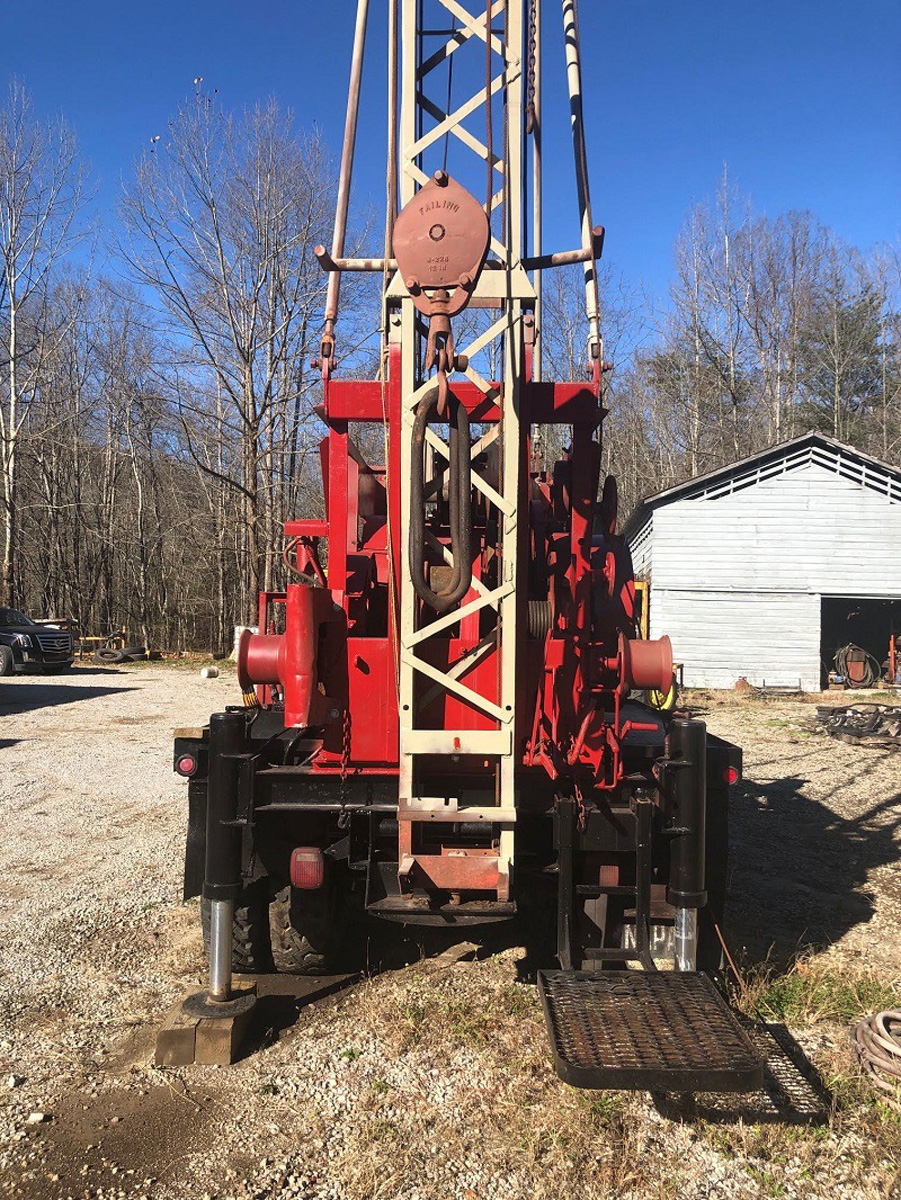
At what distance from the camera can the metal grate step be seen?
2541mm

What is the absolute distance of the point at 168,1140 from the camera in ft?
9.17

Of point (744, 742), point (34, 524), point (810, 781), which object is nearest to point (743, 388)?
point (744, 742)

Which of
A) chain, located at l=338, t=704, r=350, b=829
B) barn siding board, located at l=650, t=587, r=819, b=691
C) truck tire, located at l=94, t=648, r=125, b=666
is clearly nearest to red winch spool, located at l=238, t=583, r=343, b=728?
chain, located at l=338, t=704, r=350, b=829

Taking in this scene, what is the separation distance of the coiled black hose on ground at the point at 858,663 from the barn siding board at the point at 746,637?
2097mm

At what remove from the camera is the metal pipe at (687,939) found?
11.0 ft

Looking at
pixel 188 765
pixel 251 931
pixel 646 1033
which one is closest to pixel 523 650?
pixel 646 1033

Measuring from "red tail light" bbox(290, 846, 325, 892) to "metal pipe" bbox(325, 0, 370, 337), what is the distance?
93.8 inches

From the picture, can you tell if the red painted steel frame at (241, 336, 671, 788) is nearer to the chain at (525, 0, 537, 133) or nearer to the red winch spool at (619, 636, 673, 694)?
the red winch spool at (619, 636, 673, 694)

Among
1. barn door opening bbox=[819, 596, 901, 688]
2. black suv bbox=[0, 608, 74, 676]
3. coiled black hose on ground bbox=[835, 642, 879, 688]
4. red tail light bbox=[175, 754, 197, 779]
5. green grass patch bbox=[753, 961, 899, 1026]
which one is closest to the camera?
red tail light bbox=[175, 754, 197, 779]

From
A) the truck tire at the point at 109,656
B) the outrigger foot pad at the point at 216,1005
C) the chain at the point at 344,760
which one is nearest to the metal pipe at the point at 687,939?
the chain at the point at 344,760

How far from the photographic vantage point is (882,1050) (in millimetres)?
3295

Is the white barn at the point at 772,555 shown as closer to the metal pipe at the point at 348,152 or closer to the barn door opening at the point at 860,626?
the barn door opening at the point at 860,626

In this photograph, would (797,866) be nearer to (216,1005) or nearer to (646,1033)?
(646,1033)

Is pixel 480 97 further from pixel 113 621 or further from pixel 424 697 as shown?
pixel 113 621
